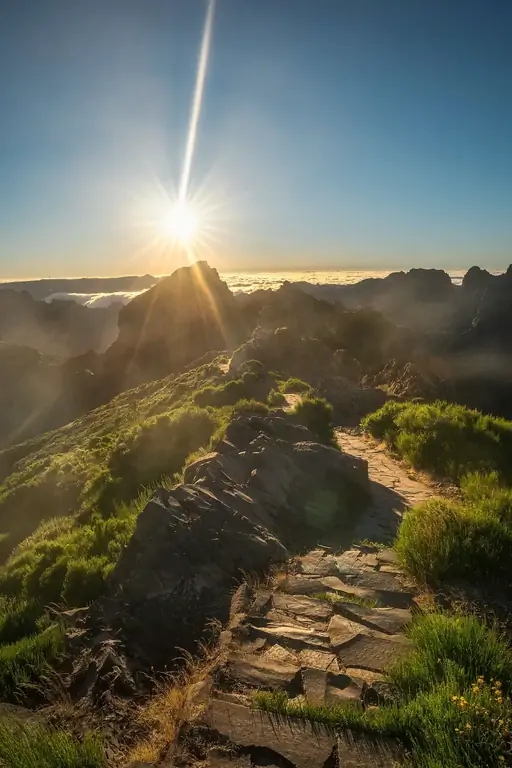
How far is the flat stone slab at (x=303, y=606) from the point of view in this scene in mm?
5902

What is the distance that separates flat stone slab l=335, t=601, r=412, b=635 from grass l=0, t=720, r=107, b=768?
3046 mm

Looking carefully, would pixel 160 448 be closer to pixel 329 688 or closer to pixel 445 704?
pixel 329 688

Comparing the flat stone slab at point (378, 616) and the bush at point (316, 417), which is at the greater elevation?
the bush at point (316, 417)

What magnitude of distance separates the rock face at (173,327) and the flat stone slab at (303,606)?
58489 millimetres

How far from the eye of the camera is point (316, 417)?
1645 cm

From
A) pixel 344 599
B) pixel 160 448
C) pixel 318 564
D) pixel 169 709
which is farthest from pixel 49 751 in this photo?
pixel 160 448

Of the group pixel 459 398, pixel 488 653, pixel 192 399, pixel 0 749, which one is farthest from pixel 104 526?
pixel 459 398

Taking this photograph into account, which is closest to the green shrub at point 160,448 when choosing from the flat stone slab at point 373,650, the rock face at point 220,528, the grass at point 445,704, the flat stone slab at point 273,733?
the rock face at point 220,528

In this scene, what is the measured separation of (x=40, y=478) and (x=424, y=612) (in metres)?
19.7

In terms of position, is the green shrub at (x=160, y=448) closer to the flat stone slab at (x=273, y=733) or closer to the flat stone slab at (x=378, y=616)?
the flat stone slab at (x=378, y=616)

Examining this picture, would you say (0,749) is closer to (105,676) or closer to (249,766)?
(105,676)

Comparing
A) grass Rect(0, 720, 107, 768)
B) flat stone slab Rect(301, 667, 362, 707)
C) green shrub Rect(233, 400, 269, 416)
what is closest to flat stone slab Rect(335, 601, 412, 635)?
flat stone slab Rect(301, 667, 362, 707)

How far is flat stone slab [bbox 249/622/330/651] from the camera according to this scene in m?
5.29

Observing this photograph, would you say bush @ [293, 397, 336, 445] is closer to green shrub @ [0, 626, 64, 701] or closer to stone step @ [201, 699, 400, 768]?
green shrub @ [0, 626, 64, 701]
